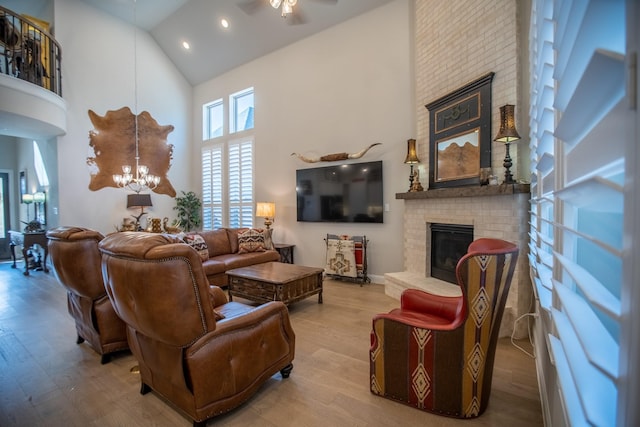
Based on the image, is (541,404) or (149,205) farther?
(149,205)

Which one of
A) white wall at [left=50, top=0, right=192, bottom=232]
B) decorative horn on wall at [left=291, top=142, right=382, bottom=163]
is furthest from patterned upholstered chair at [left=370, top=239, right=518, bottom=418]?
white wall at [left=50, top=0, right=192, bottom=232]

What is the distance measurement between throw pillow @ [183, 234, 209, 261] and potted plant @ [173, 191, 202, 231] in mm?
3089

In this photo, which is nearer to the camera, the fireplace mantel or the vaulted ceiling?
the fireplace mantel

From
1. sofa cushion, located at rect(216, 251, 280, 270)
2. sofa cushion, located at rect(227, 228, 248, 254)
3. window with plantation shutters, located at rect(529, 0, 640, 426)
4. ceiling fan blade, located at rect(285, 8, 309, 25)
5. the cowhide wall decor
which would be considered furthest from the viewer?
the cowhide wall decor

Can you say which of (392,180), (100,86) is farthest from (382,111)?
(100,86)

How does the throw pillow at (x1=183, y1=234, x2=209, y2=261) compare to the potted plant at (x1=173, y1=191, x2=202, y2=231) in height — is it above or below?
below

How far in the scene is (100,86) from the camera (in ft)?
21.4

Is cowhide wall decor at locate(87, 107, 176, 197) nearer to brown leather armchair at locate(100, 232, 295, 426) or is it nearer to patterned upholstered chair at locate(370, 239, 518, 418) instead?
brown leather armchair at locate(100, 232, 295, 426)

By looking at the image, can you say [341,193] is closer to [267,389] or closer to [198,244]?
[198,244]

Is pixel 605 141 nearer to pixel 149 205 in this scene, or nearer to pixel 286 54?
pixel 286 54

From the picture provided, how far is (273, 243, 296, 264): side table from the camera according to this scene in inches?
237

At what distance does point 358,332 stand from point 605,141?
9.21 ft

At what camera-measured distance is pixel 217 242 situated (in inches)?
214

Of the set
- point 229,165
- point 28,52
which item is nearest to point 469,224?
point 229,165
